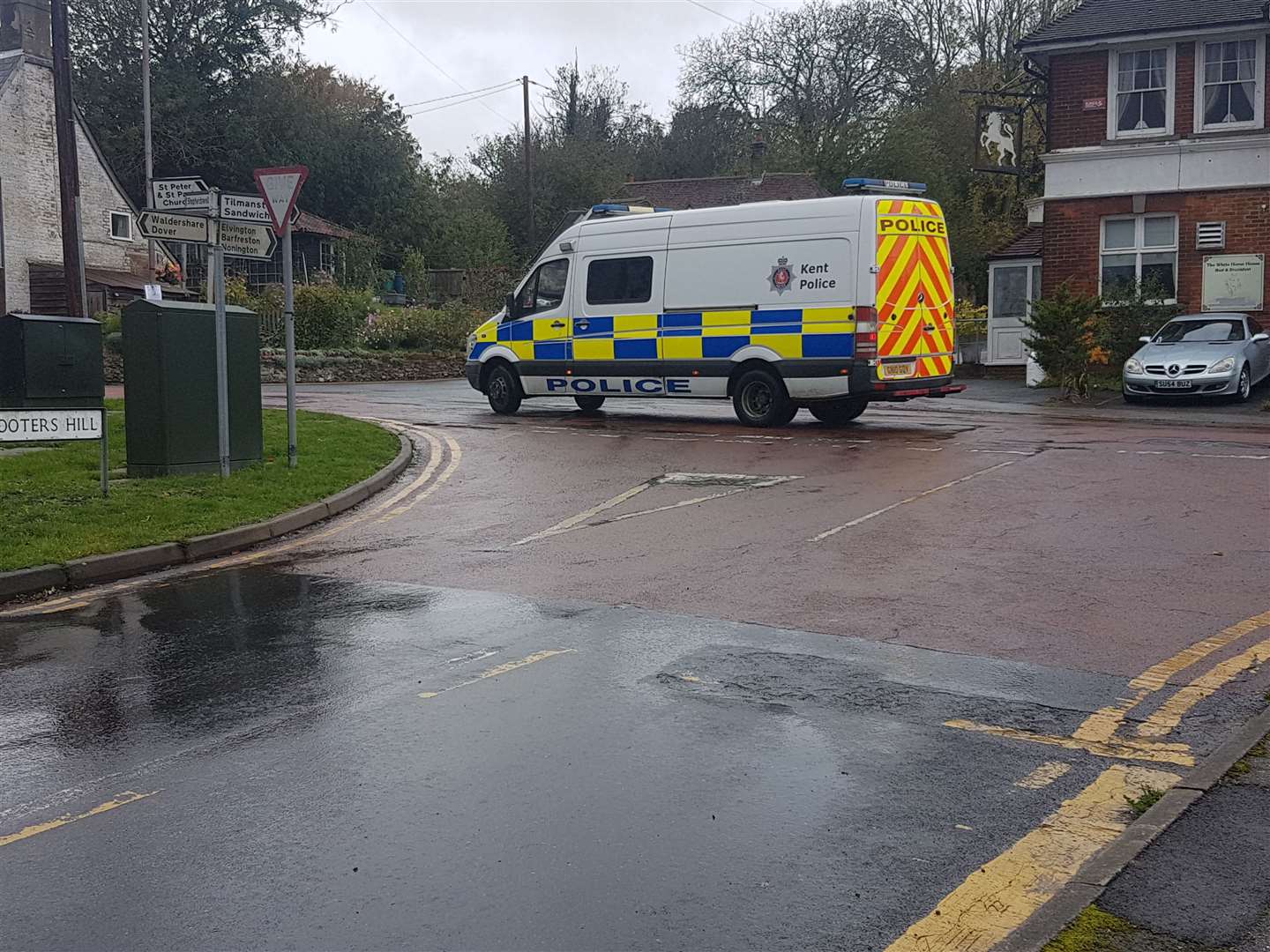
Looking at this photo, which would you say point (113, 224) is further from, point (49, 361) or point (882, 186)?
point (882, 186)

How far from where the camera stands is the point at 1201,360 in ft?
74.7

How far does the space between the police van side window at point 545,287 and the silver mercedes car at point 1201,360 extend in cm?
1027

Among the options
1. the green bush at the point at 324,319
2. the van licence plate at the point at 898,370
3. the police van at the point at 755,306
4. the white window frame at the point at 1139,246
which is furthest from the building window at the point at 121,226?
the van licence plate at the point at 898,370

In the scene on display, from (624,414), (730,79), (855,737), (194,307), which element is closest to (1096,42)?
(624,414)

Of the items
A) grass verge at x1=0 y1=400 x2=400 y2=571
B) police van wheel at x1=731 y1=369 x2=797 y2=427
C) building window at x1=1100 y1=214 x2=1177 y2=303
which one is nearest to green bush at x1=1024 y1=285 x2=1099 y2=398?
building window at x1=1100 y1=214 x2=1177 y2=303

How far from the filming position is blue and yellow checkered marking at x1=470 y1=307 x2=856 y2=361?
1723 cm

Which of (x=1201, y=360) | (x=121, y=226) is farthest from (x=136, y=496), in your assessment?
(x=121, y=226)

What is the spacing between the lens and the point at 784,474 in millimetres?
13398

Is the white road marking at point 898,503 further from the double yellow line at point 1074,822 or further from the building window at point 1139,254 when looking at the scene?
the building window at point 1139,254

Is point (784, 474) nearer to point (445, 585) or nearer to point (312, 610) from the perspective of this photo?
point (445, 585)

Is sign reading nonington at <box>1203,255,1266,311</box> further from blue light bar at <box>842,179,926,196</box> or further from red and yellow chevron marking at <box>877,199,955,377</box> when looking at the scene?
blue light bar at <box>842,179,926,196</box>

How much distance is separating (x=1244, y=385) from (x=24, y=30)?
35.2 metres

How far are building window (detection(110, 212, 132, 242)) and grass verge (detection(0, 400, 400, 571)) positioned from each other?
106 ft

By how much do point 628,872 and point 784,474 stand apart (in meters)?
9.52
